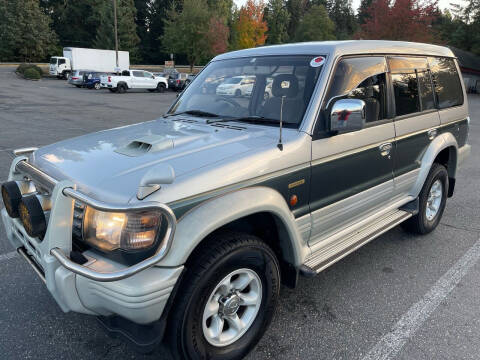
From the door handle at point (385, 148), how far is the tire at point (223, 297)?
1.54 m

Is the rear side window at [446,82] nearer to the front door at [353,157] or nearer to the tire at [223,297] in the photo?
the front door at [353,157]

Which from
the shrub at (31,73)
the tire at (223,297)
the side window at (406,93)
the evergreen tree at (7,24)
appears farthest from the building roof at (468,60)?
the evergreen tree at (7,24)

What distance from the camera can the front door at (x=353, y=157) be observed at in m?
2.91

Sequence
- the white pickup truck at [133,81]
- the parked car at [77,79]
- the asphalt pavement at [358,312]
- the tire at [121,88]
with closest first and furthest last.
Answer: the asphalt pavement at [358,312] < the white pickup truck at [133,81] < the tire at [121,88] < the parked car at [77,79]

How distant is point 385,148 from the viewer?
3504mm

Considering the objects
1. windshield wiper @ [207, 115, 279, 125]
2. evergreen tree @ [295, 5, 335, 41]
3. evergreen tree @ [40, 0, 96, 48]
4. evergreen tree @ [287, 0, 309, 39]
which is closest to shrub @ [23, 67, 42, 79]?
evergreen tree @ [40, 0, 96, 48]

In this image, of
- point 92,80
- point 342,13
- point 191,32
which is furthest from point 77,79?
point 342,13

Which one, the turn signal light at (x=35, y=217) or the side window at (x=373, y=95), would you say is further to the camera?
the side window at (x=373, y=95)

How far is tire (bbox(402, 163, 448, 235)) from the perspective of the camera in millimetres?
4316

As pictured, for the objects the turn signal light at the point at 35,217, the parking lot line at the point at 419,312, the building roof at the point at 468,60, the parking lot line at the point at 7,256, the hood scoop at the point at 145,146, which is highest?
the building roof at the point at 468,60

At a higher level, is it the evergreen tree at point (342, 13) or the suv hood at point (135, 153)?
the evergreen tree at point (342, 13)

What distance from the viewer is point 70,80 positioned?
30812 mm

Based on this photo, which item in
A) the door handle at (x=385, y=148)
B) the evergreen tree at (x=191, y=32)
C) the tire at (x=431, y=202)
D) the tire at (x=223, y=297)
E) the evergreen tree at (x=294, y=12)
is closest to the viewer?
the tire at (x=223, y=297)

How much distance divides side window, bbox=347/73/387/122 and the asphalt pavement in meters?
1.49
